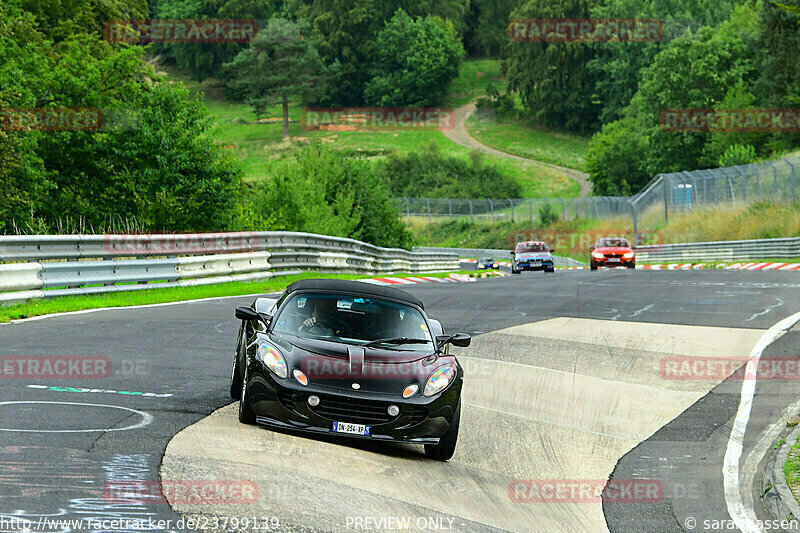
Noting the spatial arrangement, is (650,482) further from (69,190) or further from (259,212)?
(259,212)

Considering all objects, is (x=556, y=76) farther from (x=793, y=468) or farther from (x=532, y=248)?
(x=793, y=468)

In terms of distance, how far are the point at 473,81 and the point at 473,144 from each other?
114 feet

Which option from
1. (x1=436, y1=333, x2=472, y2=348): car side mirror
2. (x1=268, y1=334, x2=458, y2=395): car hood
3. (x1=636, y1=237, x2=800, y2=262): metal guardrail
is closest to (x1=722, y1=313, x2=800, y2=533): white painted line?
(x1=436, y1=333, x2=472, y2=348): car side mirror

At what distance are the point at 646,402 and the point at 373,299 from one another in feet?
12.5

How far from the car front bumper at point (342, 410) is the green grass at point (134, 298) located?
7.46m

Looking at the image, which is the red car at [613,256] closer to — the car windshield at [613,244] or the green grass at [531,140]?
the car windshield at [613,244]

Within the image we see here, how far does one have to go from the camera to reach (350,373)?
25.8ft

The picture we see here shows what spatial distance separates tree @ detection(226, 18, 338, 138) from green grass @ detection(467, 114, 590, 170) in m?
23.3

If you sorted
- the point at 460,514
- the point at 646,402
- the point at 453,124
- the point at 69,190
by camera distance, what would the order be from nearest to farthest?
the point at 460,514, the point at 646,402, the point at 69,190, the point at 453,124

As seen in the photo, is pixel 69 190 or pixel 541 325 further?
pixel 69 190

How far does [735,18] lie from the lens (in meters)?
108

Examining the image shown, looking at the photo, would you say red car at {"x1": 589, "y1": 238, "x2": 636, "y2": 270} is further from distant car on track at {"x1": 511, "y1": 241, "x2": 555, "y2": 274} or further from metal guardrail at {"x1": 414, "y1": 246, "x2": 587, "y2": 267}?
metal guardrail at {"x1": 414, "y1": 246, "x2": 587, "y2": 267}

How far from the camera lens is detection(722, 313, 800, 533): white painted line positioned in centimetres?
695

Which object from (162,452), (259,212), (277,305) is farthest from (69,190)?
(162,452)
